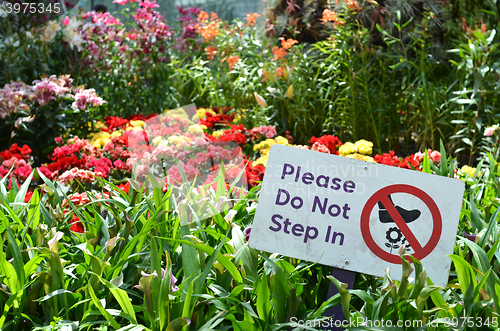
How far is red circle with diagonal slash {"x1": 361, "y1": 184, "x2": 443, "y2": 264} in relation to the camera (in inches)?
43.6

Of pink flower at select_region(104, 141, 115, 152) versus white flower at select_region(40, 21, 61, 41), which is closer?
pink flower at select_region(104, 141, 115, 152)

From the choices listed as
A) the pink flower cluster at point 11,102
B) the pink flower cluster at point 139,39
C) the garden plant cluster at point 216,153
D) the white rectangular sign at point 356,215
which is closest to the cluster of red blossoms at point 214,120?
the garden plant cluster at point 216,153

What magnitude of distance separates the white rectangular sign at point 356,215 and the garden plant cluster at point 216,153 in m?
0.05

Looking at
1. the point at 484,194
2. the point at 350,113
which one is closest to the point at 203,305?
the point at 484,194

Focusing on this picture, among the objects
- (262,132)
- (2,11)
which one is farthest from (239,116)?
(2,11)

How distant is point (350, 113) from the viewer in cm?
335

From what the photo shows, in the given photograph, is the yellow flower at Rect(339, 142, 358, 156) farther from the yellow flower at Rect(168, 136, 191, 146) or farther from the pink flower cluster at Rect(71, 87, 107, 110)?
the pink flower cluster at Rect(71, 87, 107, 110)

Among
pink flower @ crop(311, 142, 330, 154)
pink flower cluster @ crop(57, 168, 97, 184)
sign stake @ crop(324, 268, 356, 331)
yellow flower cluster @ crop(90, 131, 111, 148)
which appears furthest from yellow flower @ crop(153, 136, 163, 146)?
sign stake @ crop(324, 268, 356, 331)

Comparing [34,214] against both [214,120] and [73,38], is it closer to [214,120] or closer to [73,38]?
[214,120]

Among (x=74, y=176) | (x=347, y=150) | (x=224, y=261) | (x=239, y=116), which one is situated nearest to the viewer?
(x=224, y=261)

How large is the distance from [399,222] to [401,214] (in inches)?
1.1

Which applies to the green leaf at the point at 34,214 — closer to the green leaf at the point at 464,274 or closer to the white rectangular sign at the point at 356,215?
the white rectangular sign at the point at 356,215

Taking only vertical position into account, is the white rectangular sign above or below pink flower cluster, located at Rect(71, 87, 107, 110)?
above

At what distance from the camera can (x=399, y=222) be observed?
1.12 m
